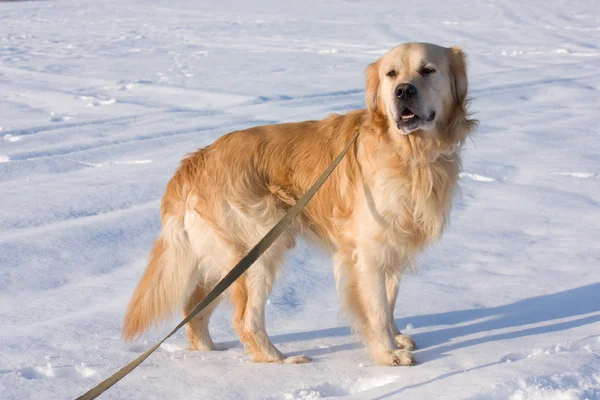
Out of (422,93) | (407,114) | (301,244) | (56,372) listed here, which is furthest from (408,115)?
(56,372)

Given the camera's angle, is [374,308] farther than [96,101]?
No

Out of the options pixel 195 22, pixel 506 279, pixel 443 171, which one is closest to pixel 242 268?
pixel 443 171

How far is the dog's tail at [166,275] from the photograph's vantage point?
10.2 ft

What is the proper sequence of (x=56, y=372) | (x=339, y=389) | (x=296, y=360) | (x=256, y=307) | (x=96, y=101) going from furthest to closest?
(x=96, y=101), (x=256, y=307), (x=296, y=360), (x=56, y=372), (x=339, y=389)

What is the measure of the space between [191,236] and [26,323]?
2.92ft

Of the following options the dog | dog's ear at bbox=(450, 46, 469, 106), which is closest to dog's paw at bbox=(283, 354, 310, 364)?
the dog

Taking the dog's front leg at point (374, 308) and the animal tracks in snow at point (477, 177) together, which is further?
the animal tracks in snow at point (477, 177)

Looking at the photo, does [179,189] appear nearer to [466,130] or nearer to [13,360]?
[13,360]

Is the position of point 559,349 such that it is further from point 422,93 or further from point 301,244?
point 301,244

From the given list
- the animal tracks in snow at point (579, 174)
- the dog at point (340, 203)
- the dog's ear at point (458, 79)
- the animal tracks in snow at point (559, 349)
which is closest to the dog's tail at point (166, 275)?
the dog at point (340, 203)

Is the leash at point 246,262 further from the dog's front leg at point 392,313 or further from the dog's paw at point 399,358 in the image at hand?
the dog's paw at point 399,358

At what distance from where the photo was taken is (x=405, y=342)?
321cm

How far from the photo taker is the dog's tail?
3.12 meters

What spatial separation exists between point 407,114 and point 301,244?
1619 millimetres
